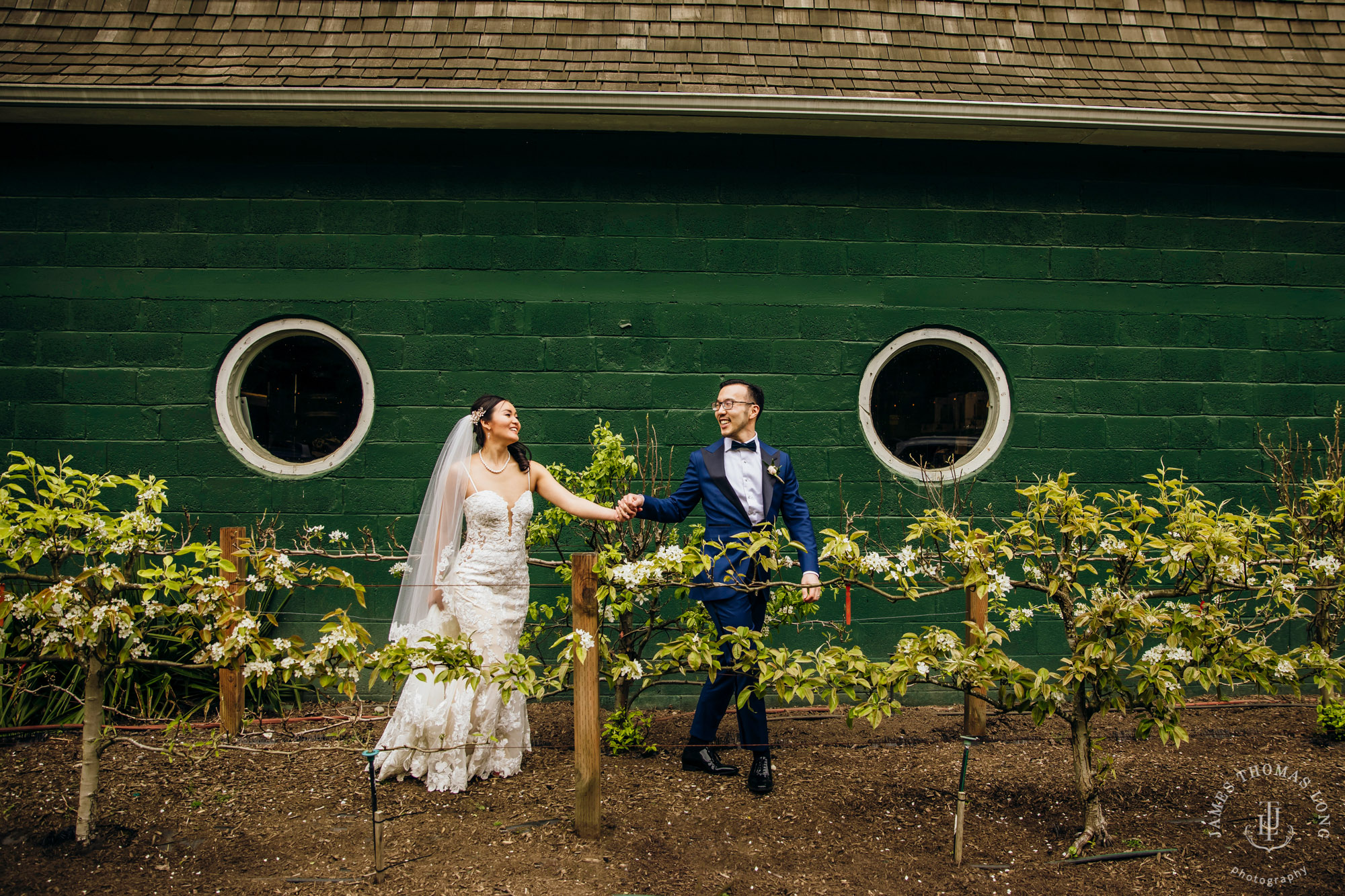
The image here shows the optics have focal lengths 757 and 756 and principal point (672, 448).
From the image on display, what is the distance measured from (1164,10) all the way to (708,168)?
3.27m

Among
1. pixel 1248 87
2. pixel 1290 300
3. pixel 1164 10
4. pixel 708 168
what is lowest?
pixel 1290 300

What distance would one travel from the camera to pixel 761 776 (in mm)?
3395

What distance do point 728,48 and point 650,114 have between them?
0.83 m

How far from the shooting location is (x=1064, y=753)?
3.83m

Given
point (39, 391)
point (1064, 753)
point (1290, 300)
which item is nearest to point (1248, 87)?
point (1290, 300)

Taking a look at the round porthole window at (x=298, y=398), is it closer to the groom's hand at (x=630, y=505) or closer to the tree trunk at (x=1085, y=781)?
the groom's hand at (x=630, y=505)

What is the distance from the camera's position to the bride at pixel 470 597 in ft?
11.4

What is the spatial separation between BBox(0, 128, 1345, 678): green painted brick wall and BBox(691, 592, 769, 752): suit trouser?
1501 mm

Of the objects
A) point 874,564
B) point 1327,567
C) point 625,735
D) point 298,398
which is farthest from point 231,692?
point 1327,567

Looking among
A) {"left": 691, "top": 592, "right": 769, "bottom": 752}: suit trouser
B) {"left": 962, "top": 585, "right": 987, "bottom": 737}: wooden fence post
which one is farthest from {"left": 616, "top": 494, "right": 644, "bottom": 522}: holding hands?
{"left": 962, "top": 585, "right": 987, "bottom": 737}: wooden fence post

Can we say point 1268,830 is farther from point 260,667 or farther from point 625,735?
point 260,667

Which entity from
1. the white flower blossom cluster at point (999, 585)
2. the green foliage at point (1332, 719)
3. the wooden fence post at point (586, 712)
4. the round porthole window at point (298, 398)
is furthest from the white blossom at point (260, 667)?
the green foliage at point (1332, 719)

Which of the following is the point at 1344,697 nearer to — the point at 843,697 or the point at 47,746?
the point at 843,697

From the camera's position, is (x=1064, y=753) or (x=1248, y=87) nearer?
(x=1064, y=753)
